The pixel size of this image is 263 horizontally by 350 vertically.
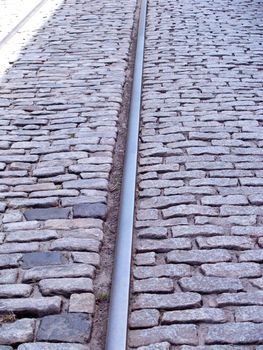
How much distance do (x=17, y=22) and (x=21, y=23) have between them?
0.22 feet

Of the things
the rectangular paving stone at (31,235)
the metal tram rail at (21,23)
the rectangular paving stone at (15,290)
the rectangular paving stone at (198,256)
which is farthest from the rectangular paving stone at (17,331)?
the metal tram rail at (21,23)

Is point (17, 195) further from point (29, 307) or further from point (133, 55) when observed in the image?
point (133, 55)

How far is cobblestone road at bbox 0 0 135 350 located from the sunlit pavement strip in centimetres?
20

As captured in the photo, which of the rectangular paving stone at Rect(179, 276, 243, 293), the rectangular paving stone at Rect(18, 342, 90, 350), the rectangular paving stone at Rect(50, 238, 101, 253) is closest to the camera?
the rectangular paving stone at Rect(18, 342, 90, 350)

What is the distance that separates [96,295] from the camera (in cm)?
312

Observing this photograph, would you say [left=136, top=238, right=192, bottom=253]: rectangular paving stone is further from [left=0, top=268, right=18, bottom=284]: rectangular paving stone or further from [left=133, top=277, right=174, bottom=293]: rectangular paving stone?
[left=0, top=268, right=18, bottom=284]: rectangular paving stone

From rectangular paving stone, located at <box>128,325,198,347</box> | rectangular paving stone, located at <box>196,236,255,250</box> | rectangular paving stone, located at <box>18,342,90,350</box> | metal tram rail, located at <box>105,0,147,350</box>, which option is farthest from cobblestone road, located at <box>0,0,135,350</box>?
rectangular paving stone, located at <box>196,236,255,250</box>

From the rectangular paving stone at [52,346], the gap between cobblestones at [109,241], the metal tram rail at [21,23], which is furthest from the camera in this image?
the metal tram rail at [21,23]

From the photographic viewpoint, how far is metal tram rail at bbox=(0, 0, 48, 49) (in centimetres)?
884

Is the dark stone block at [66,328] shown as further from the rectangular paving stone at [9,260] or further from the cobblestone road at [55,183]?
the rectangular paving stone at [9,260]

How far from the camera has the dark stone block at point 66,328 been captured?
2795 millimetres

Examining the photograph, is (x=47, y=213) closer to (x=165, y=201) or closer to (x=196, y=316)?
(x=165, y=201)

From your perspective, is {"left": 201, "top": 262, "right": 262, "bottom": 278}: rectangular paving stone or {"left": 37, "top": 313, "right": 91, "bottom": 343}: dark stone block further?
{"left": 201, "top": 262, "right": 262, "bottom": 278}: rectangular paving stone

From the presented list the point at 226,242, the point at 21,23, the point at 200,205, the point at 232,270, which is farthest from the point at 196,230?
the point at 21,23
